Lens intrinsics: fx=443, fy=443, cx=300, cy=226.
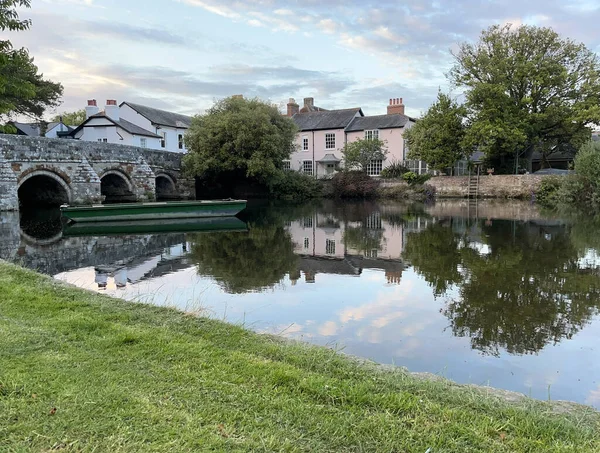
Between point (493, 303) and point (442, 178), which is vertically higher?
point (442, 178)

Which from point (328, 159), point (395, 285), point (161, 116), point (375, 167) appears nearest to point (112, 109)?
point (161, 116)

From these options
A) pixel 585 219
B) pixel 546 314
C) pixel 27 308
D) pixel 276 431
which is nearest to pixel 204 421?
pixel 276 431

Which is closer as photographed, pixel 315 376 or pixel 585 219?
pixel 315 376

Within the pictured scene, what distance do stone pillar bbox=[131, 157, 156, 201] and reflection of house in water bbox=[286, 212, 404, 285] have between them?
42.7ft

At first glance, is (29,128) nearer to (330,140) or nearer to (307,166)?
(307,166)

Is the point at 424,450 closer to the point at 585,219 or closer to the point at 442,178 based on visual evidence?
the point at 585,219

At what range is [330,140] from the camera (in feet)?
138

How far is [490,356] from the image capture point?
16.4 feet

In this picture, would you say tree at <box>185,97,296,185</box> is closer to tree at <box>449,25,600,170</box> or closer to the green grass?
tree at <box>449,25,600,170</box>

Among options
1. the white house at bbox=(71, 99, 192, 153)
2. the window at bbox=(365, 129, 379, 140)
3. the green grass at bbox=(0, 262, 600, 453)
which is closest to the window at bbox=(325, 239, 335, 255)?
the green grass at bbox=(0, 262, 600, 453)

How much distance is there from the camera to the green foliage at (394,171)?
38.0 meters

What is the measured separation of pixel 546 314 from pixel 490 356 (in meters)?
1.98

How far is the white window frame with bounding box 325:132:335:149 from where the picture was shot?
42031 mm

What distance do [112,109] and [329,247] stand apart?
103 ft
